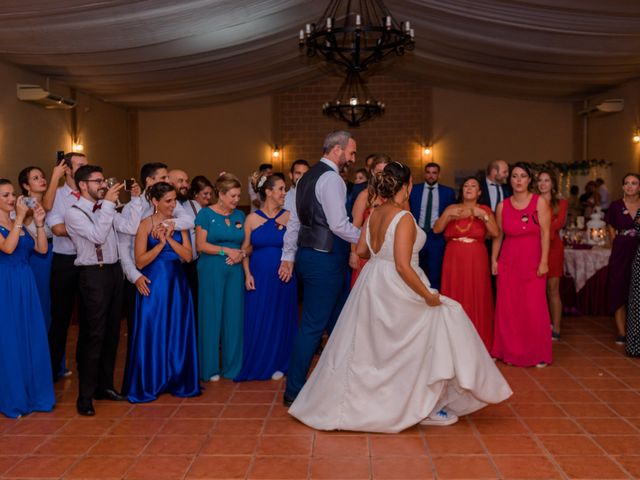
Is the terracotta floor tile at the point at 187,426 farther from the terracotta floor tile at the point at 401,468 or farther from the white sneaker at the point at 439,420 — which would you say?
the white sneaker at the point at 439,420

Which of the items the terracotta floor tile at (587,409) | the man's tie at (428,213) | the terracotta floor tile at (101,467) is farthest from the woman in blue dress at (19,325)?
the man's tie at (428,213)

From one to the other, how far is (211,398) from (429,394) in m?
1.53

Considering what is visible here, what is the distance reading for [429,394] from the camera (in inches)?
150

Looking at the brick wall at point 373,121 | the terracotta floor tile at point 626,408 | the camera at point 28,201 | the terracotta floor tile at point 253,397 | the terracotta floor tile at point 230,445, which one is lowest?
the terracotta floor tile at point 626,408

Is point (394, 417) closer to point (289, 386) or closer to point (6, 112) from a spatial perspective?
point (289, 386)

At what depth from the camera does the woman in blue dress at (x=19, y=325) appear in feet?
13.5

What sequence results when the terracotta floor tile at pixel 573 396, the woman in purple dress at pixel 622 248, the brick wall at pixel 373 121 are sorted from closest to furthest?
the terracotta floor tile at pixel 573 396, the woman in purple dress at pixel 622 248, the brick wall at pixel 373 121

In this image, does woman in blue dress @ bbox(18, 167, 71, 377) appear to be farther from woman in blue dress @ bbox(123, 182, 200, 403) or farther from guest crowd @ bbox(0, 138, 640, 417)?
woman in blue dress @ bbox(123, 182, 200, 403)

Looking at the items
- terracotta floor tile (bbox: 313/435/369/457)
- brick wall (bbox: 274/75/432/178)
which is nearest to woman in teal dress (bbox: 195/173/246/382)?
terracotta floor tile (bbox: 313/435/369/457)

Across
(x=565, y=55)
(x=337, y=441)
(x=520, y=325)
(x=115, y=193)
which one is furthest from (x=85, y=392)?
(x=565, y=55)

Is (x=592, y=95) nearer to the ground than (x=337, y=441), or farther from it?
farther from it

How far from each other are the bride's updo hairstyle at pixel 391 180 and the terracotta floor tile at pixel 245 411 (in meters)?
1.51

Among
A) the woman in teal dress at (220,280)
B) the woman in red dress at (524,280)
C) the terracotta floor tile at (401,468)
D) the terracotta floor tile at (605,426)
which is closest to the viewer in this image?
the terracotta floor tile at (401,468)

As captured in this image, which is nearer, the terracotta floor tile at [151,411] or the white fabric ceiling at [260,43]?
the terracotta floor tile at [151,411]
